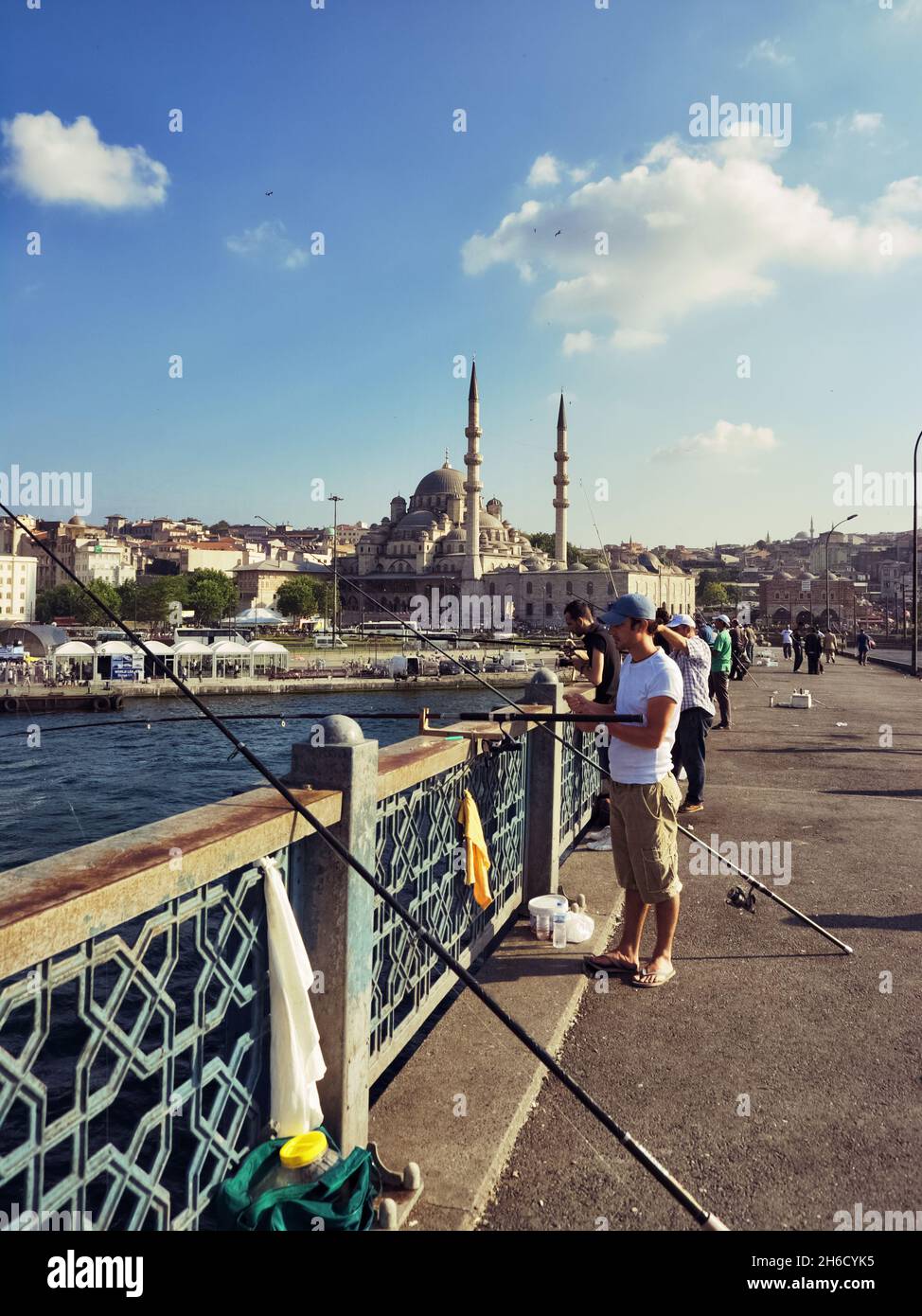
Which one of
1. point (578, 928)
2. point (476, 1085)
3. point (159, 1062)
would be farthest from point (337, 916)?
point (578, 928)

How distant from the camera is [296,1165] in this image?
2102 millimetres

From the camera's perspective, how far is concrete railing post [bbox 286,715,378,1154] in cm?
234

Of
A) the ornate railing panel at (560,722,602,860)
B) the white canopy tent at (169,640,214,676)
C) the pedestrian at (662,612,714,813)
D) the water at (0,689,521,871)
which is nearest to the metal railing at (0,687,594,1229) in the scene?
the ornate railing panel at (560,722,602,860)

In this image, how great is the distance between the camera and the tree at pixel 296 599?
93.6m

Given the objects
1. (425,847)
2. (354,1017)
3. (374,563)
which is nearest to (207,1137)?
(354,1017)

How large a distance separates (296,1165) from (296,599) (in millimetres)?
93378

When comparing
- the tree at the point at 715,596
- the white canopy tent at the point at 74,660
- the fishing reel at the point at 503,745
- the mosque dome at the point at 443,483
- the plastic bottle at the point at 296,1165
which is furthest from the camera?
the tree at the point at 715,596

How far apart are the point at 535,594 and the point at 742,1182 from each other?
95070 mm

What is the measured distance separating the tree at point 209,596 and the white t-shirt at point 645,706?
8673 cm

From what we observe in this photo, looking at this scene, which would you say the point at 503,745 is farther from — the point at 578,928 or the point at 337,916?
the point at 337,916

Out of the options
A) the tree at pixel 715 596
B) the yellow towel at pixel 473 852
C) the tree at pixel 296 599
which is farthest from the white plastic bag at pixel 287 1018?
the tree at pixel 715 596

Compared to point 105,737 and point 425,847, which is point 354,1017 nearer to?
point 425,847

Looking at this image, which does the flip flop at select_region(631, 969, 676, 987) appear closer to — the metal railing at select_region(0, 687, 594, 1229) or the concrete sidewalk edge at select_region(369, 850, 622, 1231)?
the concrete sidewalk edge at select_region(369, 850, 622, 1231)

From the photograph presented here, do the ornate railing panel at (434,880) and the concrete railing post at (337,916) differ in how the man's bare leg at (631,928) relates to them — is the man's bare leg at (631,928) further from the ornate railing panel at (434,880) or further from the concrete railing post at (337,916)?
the concrete railing post at (337,916)
